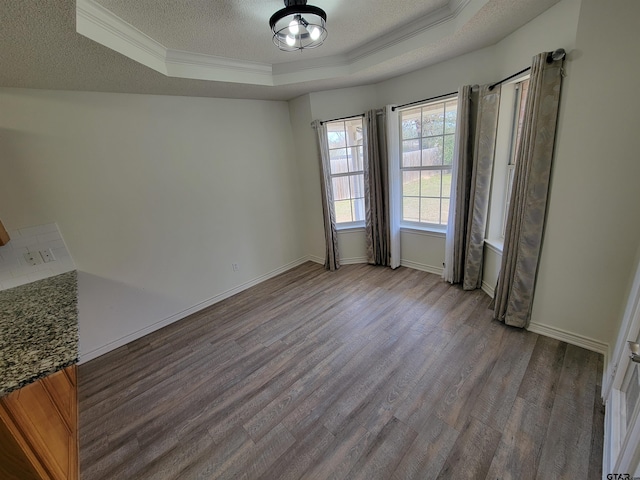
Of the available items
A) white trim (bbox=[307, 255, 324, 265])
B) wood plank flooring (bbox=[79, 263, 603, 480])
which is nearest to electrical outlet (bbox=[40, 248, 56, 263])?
wood plank flooring (bbox=[79, 263, 603, 480])

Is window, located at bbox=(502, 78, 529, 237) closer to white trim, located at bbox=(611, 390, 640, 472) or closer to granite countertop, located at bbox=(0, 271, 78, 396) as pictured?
white trim, located at bbox=(611, 390, 640, 472)

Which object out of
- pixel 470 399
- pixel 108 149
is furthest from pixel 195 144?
pixel 470 399

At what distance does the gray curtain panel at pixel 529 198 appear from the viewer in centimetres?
175

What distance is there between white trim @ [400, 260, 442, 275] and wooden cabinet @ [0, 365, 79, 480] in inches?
139

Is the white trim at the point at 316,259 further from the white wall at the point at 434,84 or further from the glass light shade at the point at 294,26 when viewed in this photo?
the glass light shade at the point at 294,26

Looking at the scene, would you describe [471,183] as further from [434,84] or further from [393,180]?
[434,84]

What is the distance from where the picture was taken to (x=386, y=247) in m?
3.64

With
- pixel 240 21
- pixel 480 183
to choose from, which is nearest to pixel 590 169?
pixel 480 183

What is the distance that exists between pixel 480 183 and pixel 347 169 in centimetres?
170

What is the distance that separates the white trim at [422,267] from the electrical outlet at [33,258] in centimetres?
382

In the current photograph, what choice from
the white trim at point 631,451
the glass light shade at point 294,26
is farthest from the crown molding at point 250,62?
the white trim at point 631,451

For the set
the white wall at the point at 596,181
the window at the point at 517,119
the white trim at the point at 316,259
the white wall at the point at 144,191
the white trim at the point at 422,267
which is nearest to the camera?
the white wall at the point at 596,181

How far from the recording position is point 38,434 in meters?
1.09

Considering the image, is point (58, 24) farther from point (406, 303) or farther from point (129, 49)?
point (406, 303)
